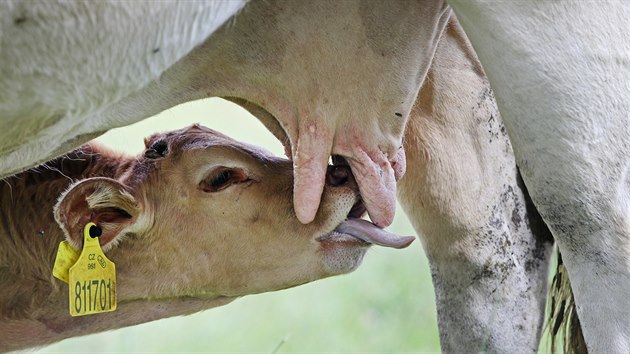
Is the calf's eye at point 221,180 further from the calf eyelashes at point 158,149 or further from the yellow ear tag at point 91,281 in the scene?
the yellow ear tag at point 91,281

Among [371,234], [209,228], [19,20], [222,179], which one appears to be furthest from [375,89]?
[19,20]

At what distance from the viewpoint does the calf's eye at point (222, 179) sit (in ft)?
13.6

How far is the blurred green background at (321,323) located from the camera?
22.1 feet

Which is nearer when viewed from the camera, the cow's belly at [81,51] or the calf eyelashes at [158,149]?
the cow's belly at [81,51]

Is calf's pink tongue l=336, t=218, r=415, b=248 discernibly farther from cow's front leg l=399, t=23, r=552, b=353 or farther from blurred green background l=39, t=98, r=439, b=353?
blurred green background l=39, t=98, r=439, b=353

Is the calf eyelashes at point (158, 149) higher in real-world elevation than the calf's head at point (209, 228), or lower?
higher

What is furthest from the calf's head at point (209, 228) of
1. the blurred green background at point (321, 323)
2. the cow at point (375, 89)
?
the blurred green background at point (321, 323)

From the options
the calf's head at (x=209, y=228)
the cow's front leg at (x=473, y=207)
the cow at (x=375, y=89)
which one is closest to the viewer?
the cow at (x=375, y=89)

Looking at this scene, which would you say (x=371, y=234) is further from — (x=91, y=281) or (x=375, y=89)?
(x=91, y=281)

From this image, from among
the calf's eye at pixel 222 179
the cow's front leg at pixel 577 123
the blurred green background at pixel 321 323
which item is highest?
the blurred green background at pixel 321 323

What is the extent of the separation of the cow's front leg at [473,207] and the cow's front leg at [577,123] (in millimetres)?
1143

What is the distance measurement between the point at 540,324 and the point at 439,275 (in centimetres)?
43

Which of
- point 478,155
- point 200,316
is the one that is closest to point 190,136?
point 478,155

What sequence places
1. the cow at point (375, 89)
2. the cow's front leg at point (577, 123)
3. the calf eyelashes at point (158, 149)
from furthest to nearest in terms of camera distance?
the calf eyelashes at point (158, 149)
the cow's front leg at point (577, 123)
the cow at point (375, 89)
